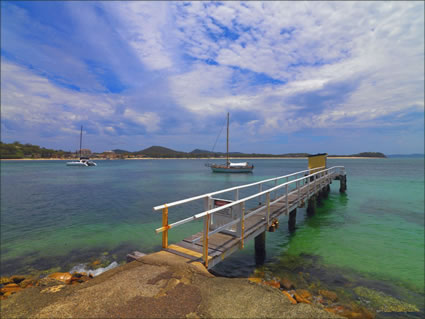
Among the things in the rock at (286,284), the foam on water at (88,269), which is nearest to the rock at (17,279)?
the foam on water at (88,269)

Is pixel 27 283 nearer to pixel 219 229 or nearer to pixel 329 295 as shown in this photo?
pixel 219 229

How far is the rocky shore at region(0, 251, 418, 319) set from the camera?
10.8 feet

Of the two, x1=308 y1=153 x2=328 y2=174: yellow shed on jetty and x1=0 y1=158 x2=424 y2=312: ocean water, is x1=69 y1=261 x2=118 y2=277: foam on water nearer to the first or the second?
x1=0 y1=158 x2=424 y2=312: ocean water

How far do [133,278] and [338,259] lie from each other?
8438mm

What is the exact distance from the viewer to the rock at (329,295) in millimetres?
6418

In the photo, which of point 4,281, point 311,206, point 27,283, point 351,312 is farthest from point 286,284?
point 311,206

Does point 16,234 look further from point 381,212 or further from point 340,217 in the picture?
point 381,212

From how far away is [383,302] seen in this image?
6410 mm

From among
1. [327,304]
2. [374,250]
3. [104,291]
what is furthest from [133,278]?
[374,250]

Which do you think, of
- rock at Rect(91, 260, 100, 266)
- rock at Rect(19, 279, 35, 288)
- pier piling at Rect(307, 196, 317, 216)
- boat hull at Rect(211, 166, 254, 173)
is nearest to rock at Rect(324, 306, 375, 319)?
rock at Rect(91, 260, 100, 266)

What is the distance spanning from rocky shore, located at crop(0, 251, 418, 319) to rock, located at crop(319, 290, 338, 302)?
3105 millimetres

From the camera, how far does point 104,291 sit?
12.2 feet

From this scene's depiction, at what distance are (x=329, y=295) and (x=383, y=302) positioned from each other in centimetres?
146

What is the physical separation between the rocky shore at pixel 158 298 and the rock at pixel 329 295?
310cm
